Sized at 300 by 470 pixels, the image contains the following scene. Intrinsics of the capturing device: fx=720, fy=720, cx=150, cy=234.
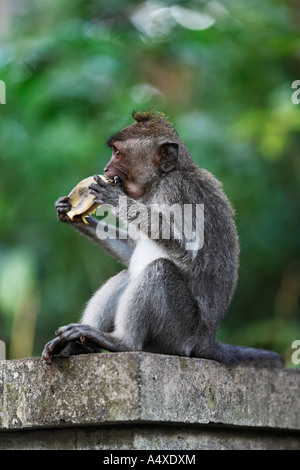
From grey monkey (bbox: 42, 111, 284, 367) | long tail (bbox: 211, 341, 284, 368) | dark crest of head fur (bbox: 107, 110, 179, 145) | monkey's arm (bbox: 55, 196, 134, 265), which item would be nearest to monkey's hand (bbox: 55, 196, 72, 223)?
grey monkey (bbox: 42, 111, 284, 367)

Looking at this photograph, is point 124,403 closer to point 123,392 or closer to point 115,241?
point 123,392

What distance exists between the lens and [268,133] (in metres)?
7.69

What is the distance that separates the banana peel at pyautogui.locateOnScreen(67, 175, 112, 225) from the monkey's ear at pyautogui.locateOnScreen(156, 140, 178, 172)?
417mm

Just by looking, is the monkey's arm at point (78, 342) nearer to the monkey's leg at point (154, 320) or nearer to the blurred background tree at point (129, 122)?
the monkey's leg at point (154, 320)

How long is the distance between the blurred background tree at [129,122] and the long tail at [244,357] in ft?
9.81

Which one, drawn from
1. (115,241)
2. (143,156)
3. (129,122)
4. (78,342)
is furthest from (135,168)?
(129,122)

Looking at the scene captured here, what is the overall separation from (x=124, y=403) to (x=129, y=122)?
5.38 meters

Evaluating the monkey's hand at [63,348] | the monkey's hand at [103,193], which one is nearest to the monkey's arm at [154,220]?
the monkey's hand at [103,193]

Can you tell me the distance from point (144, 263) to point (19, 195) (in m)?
5.04

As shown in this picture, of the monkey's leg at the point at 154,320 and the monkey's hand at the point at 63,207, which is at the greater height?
the monkey's hand at the point at 63,207

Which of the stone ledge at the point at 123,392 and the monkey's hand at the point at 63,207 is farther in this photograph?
the monkey's hand at the point at 63,207

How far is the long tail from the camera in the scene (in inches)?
190

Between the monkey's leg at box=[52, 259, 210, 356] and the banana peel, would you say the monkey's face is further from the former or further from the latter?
the monkey's leg at box=[52, 259, 210, 356]

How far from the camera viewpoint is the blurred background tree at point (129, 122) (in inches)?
343
